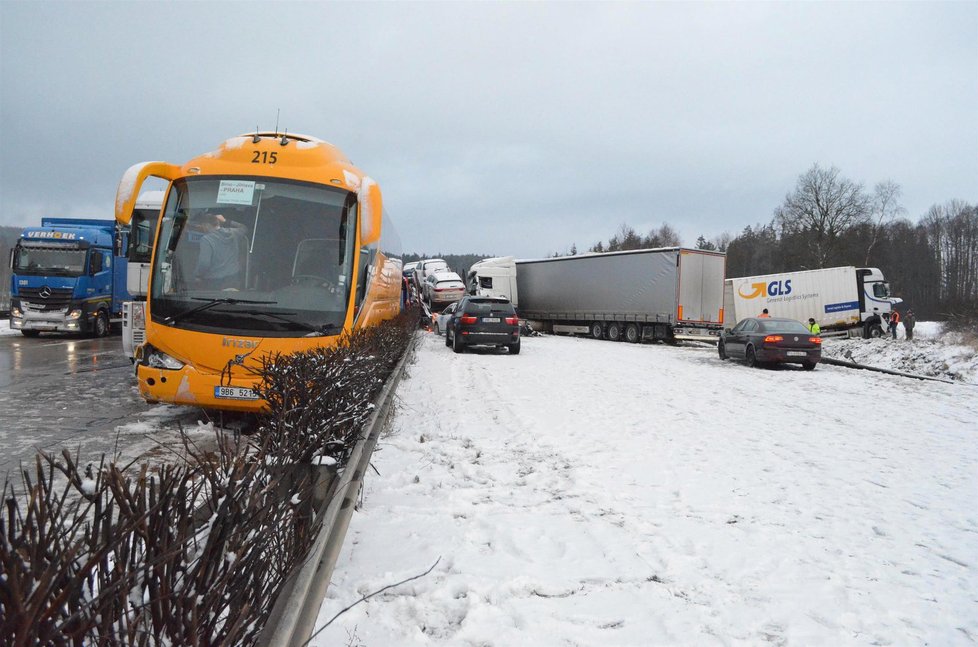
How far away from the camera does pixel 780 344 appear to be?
641 inches

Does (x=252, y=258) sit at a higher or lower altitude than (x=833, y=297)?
lower

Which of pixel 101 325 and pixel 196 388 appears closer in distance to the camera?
pixel 196 388

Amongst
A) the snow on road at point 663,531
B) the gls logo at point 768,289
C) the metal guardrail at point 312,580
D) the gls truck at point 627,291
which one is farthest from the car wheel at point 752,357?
the gls logo at point 768,289

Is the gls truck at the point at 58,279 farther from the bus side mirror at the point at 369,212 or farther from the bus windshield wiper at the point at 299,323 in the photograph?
the bus windshield wiper at the point at 299,323

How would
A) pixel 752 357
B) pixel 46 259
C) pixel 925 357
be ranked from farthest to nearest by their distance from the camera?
pixel 46 259, pixel 925 357, pixel 752 357

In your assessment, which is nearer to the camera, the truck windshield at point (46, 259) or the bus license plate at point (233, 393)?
the bus license plate at point (233, 393)

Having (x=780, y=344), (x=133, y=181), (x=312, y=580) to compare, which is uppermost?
(x=133, y=181)

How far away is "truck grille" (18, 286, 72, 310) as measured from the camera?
21031mm

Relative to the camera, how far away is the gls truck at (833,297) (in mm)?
32125

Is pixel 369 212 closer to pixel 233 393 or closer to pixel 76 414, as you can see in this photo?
pixel 233 393

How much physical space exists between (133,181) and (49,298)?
1746 centimetres

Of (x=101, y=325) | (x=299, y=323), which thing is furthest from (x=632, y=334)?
(x=299, y=323)

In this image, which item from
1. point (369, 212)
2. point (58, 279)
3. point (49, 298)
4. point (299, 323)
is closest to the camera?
point (299, 323)

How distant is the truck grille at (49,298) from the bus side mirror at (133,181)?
16740 mm
